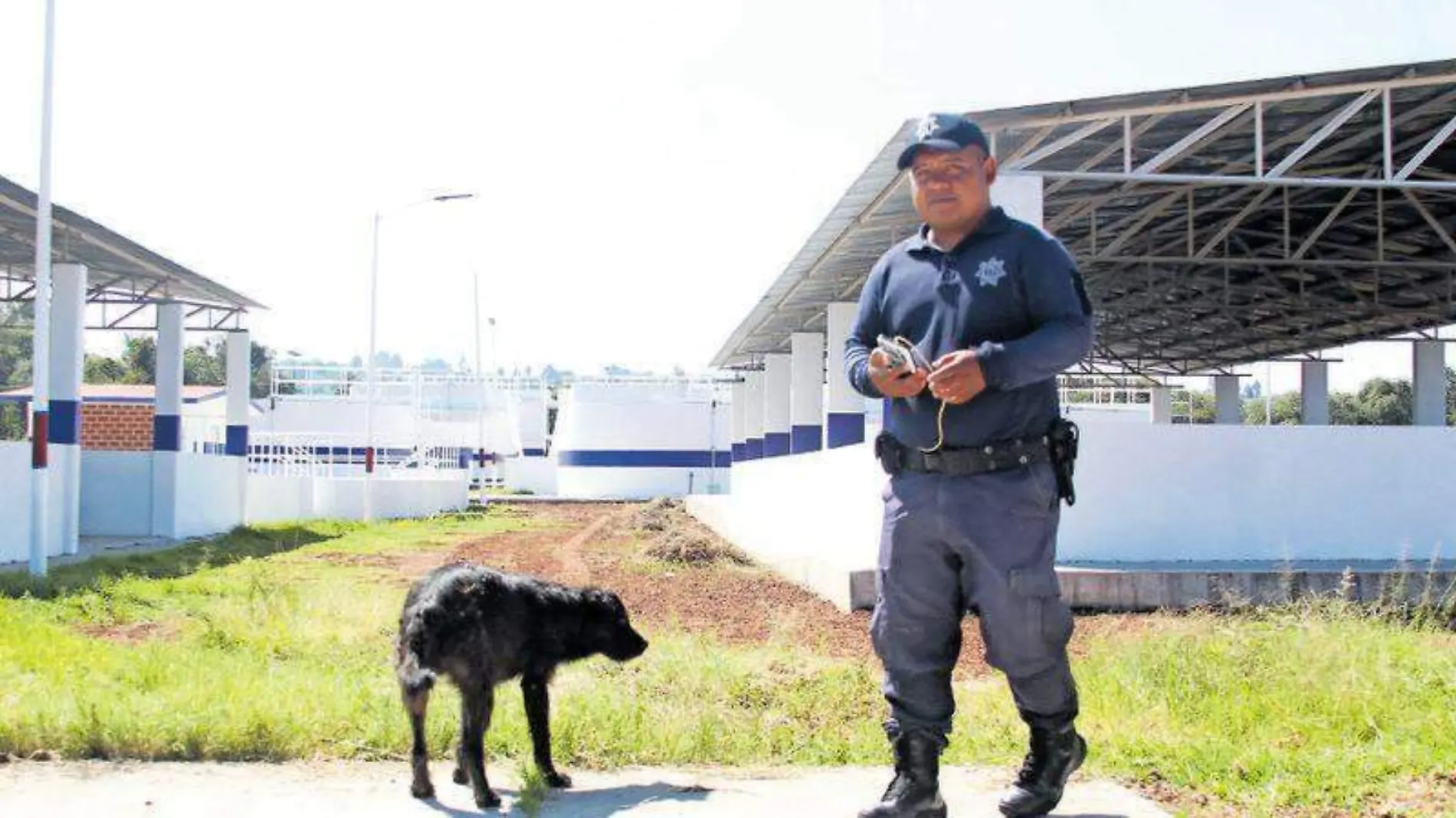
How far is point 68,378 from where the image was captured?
61.6ft

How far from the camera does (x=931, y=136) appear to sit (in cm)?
392

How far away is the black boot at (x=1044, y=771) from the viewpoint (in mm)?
3830

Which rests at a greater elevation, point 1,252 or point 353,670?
point 1,252

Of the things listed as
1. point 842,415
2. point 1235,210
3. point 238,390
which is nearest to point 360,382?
point 238,390

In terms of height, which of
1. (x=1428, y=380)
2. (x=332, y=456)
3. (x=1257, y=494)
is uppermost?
(x=1428, y=380)

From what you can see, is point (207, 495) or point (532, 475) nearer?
point (207, 495)

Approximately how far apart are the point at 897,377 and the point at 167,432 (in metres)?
22.6

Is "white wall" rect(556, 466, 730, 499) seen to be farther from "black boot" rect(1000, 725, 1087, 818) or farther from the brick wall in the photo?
"black boot" rect(1000, 725, 1087, 818)

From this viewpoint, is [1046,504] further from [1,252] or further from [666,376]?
[666,376]

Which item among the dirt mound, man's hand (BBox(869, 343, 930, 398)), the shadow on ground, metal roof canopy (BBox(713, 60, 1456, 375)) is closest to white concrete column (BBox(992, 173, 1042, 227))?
metal roof canopy (BBox(713, 60, 1456, 375))

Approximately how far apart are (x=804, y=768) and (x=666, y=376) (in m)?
54.9

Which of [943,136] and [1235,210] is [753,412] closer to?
[1235,210]

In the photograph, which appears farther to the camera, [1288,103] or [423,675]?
[1288,103]

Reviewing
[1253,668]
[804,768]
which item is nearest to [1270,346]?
[1253,668]
